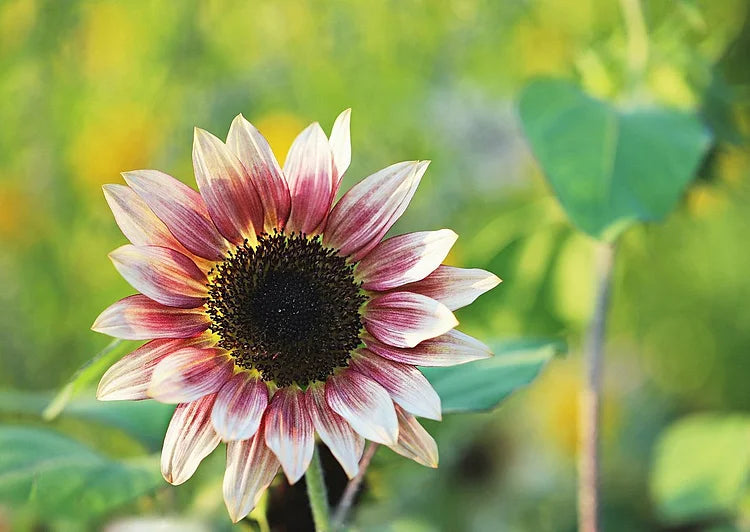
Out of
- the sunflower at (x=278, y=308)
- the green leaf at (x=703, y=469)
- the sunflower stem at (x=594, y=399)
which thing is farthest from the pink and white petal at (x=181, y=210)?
the green leaf at (x=703, y=469)

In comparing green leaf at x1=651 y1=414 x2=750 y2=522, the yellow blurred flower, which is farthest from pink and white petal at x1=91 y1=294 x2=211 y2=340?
the yellow blurred flower

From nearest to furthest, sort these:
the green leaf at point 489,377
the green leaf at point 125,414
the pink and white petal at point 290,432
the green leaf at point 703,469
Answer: the pink and white petal at point 290,432 < the green leaf at point 489,377 < the green leaf at point 125,414 < the green leaf at point 703,469

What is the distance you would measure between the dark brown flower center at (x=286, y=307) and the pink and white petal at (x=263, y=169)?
12 mm

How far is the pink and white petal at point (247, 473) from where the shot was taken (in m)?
0.32

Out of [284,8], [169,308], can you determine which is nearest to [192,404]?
[169,308]

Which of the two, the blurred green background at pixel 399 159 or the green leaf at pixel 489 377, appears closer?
the green leaf at pixel 489 377

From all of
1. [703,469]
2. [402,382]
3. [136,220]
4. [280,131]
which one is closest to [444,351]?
[402,382]

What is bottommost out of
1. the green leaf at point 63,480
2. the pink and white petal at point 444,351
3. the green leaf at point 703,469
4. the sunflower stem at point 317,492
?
the green leaf at point 703,469

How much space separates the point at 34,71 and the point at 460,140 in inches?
20.6

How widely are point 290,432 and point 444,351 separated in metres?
0.06

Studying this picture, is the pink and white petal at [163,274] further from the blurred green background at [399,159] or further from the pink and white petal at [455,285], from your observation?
the blurred green background at [399,159]

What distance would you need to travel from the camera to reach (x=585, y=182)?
52cm

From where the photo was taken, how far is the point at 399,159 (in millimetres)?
1033

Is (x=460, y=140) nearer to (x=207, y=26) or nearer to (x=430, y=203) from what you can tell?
(x=430, y=203)
